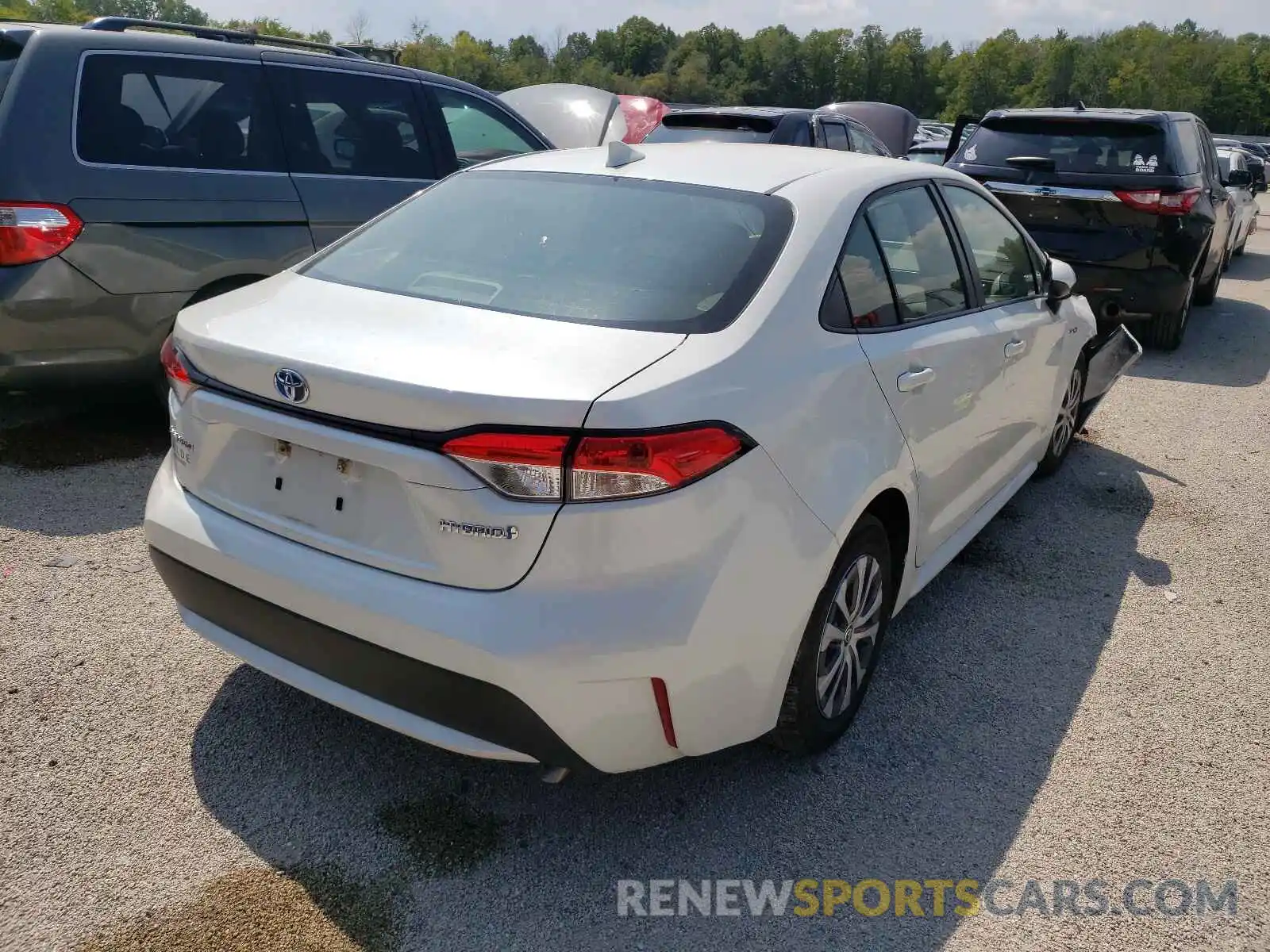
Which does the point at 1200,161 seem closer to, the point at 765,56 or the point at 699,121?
the point at 699,121

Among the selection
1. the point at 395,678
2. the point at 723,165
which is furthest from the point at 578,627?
the point at 723,165

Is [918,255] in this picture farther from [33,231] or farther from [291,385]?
[33,231]

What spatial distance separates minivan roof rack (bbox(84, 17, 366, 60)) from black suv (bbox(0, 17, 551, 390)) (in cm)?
2

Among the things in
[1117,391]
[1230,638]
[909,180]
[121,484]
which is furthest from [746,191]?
[1117,391]

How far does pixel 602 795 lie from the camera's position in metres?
2.73

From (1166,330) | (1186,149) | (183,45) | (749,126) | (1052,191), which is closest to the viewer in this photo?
(183,45)

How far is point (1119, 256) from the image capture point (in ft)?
24.6

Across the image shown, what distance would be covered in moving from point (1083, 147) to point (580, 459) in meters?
7.02

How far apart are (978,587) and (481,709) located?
258 centimetres

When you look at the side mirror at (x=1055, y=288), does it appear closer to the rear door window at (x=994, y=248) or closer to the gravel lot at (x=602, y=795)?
the rear door window at (x=994, y=248)

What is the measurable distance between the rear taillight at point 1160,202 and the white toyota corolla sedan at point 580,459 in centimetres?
508

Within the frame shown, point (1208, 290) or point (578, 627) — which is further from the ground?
point (578, 627)

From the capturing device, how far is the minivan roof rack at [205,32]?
4.90 m

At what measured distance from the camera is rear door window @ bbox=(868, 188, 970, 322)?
309 centimetres
